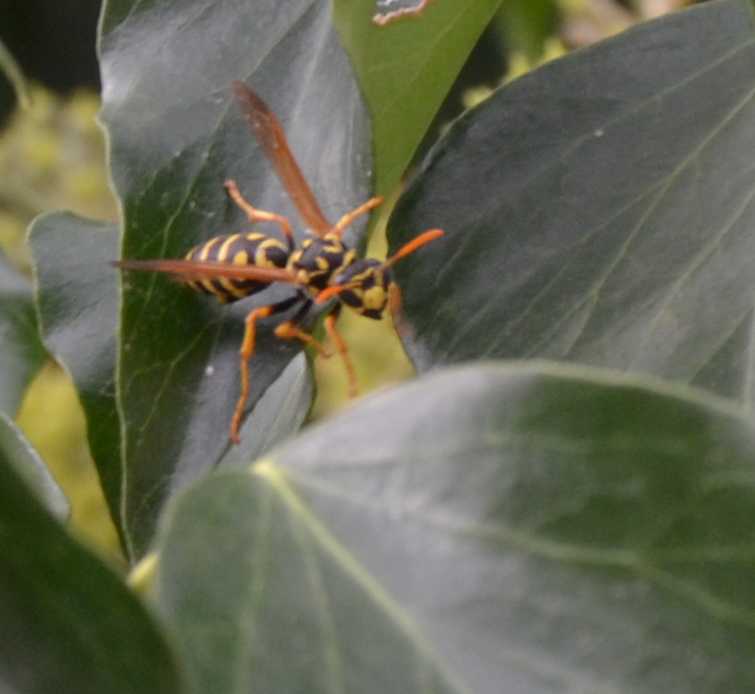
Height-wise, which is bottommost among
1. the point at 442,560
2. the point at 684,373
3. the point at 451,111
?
the point at 451,111


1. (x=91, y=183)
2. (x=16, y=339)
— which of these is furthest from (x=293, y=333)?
(x=91, y=183)

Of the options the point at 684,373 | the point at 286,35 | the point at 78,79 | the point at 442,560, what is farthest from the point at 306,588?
the point at 78,79

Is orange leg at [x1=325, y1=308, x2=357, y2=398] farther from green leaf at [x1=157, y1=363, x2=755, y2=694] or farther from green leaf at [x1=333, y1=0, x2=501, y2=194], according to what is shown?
green leaf at [x1=157, y1=363, x2=755, y2=694]

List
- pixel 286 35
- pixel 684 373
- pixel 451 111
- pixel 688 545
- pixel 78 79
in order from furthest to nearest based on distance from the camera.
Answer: pixel 78 79, pixel 451 111, pixel 286 35, pixel 684 373, pixel 688 545

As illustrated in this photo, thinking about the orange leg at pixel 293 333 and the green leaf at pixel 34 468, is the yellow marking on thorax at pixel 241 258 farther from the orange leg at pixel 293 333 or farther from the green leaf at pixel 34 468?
the green leaf at pixel 34 468

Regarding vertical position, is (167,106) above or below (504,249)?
above

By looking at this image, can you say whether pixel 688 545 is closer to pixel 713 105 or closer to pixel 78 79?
pixel 713 105

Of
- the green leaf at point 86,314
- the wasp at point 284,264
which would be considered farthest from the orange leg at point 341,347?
the green leaf at point 86,314
